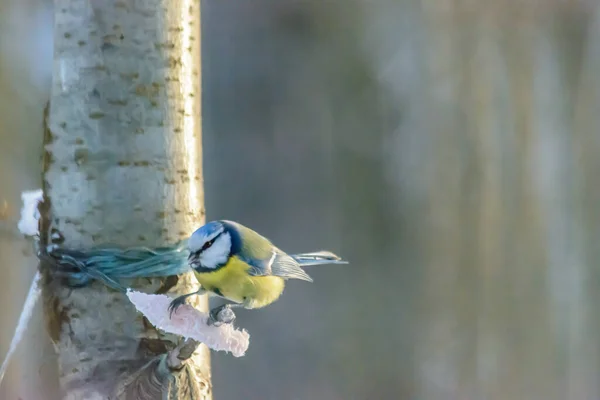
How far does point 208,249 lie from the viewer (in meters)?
0.30

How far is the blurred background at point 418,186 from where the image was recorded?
59 cm

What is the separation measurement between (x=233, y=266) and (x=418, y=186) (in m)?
0.42

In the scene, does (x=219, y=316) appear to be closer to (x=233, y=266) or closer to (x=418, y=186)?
(x=233, y=266)

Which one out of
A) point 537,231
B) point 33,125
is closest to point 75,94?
point 33,125

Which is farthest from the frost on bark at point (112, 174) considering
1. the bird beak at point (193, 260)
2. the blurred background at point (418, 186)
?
the blurred background at point (418, 186)

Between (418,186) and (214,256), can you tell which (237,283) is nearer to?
(214,256)

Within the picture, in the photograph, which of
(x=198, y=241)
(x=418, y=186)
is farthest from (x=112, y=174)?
(x=418, y=186)

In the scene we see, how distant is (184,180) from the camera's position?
34 cm

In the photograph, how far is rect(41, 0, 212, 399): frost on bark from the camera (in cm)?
32

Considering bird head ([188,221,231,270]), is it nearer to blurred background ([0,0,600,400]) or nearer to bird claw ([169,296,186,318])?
bird claw ([169,296,186,318])

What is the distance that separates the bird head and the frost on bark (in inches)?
1.6

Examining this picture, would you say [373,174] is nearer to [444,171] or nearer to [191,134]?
[444,171]

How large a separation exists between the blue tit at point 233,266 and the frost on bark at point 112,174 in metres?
0.04

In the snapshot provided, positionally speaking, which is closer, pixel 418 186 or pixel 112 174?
pixel 112 174
